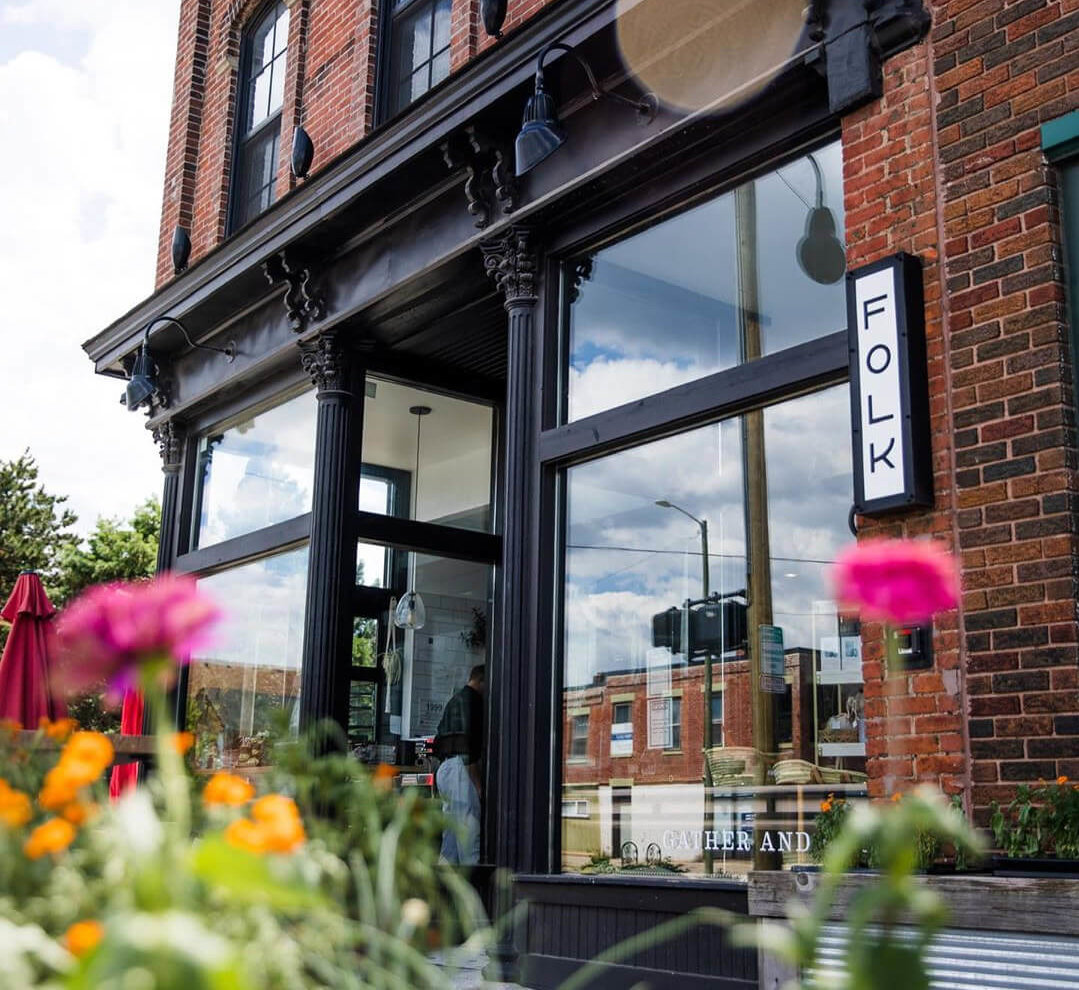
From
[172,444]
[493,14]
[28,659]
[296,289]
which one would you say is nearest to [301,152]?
[296,289]

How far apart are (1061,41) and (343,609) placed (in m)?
6.24

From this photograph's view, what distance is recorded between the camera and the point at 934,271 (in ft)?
18.3

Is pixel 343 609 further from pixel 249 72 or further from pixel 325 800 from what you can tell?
pixel 325 800

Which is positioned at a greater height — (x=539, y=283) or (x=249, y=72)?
(x=249, y=72)

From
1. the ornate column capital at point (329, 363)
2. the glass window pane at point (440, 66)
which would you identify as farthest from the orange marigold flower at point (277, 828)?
the glass window pane at point (440, 66)

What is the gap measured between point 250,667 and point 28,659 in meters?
2.26

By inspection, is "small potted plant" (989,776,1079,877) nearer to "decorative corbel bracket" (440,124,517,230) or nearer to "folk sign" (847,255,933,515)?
"folk sign" (847,255,933,515)

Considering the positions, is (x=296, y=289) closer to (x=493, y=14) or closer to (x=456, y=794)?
(x=493, y=14)

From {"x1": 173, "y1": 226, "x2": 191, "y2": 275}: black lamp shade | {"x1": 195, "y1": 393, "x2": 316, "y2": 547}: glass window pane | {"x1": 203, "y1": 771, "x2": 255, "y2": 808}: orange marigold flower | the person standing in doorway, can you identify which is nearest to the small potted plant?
{"x1": 203, "y1": 771, "x2": 255, "y2": 808}: orange marigold flower

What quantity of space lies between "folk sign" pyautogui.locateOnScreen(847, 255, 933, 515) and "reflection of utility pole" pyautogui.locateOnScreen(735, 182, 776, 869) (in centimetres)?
95

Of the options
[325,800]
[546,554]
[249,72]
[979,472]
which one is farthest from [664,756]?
[249,72]

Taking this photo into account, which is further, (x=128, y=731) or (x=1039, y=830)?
(x=128, y=731)

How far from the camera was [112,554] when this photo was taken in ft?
112

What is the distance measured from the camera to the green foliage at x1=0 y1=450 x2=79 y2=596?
34938 mm
